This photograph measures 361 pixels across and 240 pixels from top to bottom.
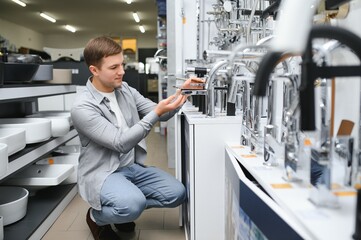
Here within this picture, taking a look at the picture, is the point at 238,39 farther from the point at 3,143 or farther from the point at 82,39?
the point at 82,39

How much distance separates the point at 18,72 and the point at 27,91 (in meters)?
0.14

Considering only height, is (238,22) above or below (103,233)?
above

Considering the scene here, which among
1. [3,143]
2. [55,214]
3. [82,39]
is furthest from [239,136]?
[82,39]

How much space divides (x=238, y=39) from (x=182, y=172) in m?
0.86

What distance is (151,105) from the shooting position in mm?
2045

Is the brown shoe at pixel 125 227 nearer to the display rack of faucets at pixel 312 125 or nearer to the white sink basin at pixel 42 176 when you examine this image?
the white sink basin at pixel 42 176

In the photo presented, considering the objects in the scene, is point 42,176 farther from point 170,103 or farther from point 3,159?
point 170,103

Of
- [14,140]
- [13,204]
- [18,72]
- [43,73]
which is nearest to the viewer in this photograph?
[14,140]

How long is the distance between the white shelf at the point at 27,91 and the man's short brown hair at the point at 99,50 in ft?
1.60

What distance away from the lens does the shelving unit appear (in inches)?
71.2

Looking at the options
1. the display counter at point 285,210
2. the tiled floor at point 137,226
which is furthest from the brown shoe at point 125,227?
the display counter at point 285,210

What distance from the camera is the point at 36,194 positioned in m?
2.35

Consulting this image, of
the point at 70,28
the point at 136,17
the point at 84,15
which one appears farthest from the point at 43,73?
the point at 70,28

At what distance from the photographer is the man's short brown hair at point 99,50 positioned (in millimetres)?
1761
